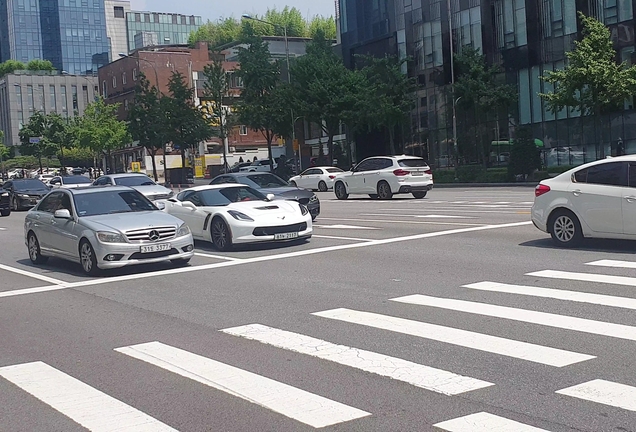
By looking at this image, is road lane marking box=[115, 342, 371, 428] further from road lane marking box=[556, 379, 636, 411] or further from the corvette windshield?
the corvette windshield

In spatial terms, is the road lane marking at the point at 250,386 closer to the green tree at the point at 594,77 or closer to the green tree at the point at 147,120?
the green tree at the point at 594,77

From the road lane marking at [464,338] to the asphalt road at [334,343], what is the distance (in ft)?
0.11

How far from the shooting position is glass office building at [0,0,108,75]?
18825 centimetres

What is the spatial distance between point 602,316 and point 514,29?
145 feet

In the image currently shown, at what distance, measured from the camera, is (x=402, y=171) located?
105 ft

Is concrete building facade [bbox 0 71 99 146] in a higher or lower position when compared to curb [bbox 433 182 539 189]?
higher

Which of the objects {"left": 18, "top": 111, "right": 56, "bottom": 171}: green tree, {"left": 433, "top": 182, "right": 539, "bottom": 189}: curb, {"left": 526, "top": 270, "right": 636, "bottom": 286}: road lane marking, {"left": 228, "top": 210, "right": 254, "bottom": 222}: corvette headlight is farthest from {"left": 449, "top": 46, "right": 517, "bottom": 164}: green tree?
{"left": 18, "top": 111, "right": 56, "bottom": 171}: green tree

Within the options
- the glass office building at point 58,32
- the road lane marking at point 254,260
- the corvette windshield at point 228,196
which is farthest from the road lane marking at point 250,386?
the glass office building at point 58,32

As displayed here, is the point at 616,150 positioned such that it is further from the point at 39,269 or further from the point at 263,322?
the point at 263,322

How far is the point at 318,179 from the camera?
153 ft

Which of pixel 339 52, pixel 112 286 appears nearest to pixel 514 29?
pixel 339 52

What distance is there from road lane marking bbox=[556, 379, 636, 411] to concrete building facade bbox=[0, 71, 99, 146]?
454ft

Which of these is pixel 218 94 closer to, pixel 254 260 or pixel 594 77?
pixel 594 77

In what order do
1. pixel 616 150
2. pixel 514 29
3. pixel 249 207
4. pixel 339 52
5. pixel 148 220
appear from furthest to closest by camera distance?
pixel 339 52
pixel 514 29
pixel 616 150
pixel 249 207
pixel 148 220
